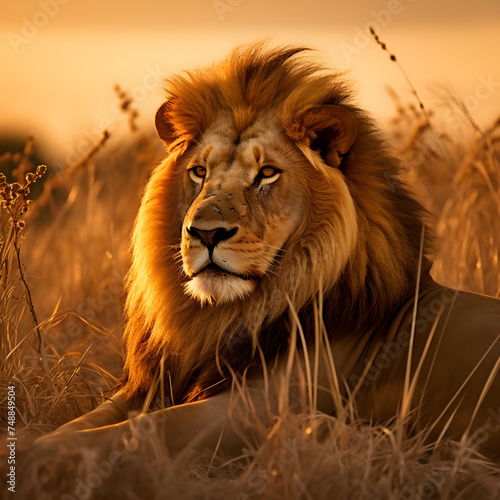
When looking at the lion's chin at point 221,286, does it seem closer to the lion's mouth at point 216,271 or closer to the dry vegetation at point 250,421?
the lion's mouth at point 216,271

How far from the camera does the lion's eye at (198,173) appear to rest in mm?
3484

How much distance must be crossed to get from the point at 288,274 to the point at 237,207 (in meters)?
0.37

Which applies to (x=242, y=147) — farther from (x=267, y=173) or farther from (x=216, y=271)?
(x=216, y=271)

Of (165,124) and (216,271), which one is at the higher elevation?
(165,124)

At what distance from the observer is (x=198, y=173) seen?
3510 mm

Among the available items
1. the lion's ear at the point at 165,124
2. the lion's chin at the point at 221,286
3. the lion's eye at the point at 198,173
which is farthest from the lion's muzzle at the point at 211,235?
the lion's ear at the point at 165,124

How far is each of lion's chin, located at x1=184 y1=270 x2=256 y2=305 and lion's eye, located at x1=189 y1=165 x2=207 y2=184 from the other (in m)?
0.54

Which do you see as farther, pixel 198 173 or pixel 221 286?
pixel 198 173

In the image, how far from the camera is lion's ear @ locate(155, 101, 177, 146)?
3750 mm

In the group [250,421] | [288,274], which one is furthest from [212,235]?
[250,421]

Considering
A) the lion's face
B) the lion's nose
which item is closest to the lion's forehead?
the lion's face

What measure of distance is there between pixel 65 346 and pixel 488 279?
10.7ft

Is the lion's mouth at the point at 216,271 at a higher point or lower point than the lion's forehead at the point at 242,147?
lower

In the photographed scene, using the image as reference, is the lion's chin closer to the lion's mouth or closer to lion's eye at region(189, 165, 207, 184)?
the lion's mouth
